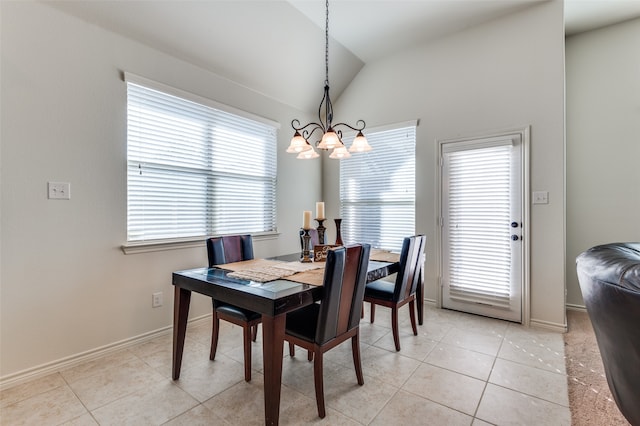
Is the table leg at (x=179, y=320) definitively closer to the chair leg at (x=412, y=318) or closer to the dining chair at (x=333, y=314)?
the dining chair at (x=333, y=314)

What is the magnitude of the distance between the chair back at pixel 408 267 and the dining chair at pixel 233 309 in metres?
1.11

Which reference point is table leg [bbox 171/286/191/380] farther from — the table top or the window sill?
the window sill

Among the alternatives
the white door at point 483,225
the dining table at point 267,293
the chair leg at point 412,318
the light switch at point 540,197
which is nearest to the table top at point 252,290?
the dining table at point 267,293

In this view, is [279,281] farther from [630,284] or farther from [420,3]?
[420,3]

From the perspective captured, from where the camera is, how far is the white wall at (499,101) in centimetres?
281

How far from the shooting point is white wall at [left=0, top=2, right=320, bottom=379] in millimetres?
1965

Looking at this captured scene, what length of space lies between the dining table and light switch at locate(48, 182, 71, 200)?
1059mm

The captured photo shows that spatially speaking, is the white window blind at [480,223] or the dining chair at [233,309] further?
the white window blind at [480,223]

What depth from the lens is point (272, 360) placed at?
146 centimetres

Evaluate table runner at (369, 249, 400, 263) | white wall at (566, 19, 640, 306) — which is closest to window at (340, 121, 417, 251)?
table runner at (369, 249, 400, 263)

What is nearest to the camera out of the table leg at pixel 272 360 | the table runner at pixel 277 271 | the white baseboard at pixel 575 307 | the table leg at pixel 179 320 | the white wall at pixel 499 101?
the table leg at pixel 272 360

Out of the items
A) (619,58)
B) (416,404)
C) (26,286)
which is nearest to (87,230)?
(26,286)

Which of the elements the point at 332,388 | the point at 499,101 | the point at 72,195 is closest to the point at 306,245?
the point at 332,388

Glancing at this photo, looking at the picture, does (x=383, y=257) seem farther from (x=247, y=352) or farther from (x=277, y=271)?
(x=247, y=352)
